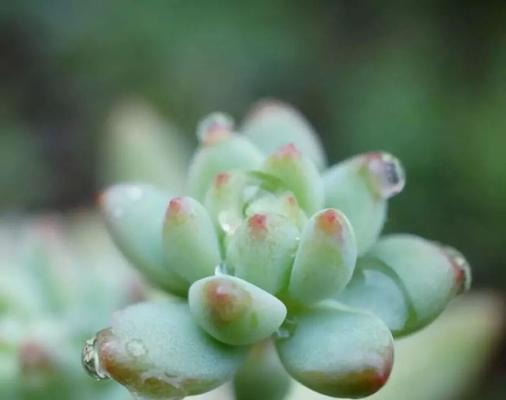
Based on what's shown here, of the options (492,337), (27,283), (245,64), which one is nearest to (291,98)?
(245,64)

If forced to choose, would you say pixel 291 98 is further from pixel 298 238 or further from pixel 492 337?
pixel 298 238

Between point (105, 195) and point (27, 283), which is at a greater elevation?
point (105, 195)

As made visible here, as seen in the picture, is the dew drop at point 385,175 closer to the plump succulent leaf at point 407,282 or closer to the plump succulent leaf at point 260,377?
the plump succulent leaf at point 407,282

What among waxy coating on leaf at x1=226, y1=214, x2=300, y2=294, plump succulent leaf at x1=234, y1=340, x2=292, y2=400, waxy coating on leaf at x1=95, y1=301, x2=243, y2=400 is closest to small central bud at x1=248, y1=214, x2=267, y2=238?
waxy coating on leaf at x1=226, y1=214, x2=300, y2=294

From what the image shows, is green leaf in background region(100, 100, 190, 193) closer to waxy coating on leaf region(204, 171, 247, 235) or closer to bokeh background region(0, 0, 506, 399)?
waxy coating on leaf region(204, 171, 247, 235)

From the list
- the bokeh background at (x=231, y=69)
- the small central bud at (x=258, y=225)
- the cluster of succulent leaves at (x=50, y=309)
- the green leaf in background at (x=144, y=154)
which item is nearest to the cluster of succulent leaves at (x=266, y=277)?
the small central bud at (x=258, y=225)

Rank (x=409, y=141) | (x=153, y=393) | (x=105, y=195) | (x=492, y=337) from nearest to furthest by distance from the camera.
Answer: (x=153, y=393) → (x=105, y=195) → (x=492, y=337) → (x=409, y=141)
